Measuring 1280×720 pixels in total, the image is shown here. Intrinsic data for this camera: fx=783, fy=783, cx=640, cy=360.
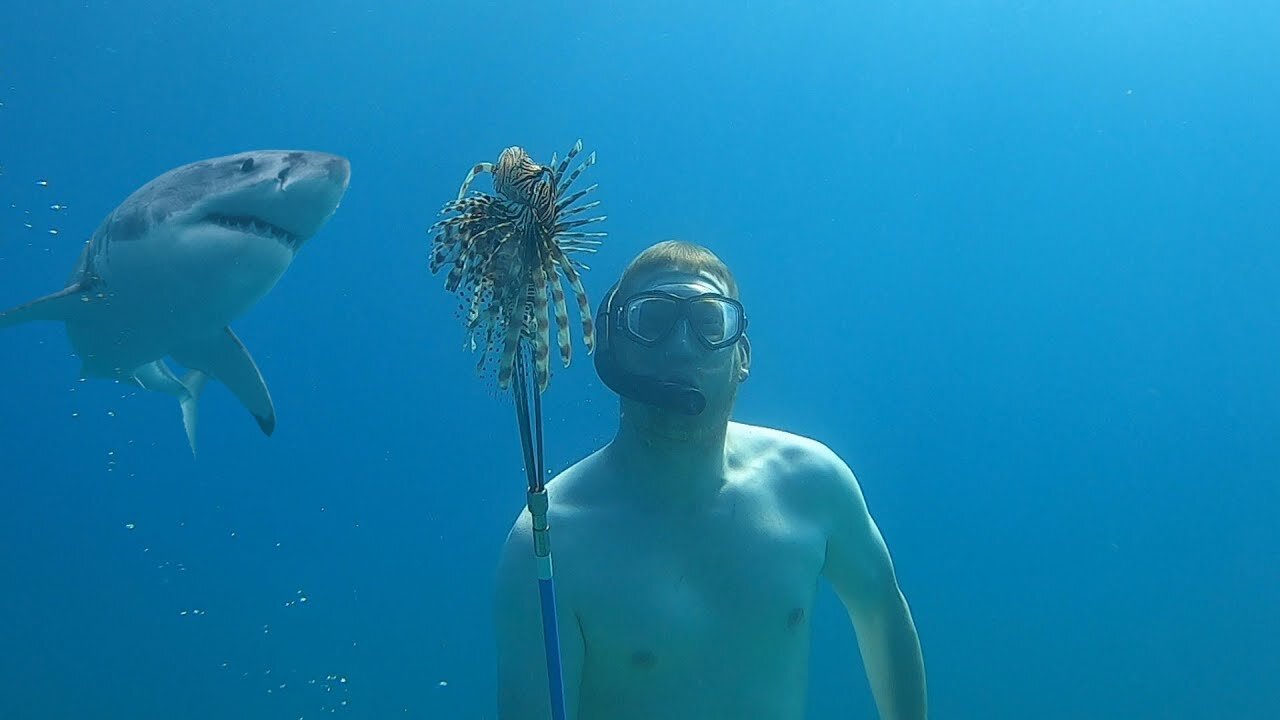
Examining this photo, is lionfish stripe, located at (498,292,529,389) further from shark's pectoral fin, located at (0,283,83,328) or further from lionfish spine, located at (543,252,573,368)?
shark's pectoral fin, located at (0,283,83,328)

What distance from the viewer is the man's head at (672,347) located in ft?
6.69

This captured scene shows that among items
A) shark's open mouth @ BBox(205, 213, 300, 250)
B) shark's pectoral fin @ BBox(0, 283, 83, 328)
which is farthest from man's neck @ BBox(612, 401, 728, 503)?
shark's pectoral fin @ BBox(0, 283, 83, 328)

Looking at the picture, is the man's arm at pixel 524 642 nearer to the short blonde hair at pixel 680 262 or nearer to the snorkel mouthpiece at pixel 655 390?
the snorkel mouthpiece at pixel 655 390

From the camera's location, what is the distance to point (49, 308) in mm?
4973

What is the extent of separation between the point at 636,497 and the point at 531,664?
53cm

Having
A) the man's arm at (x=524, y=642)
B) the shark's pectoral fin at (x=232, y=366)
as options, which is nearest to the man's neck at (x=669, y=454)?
the man's arm at (x=524, y=642)

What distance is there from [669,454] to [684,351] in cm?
A: 28

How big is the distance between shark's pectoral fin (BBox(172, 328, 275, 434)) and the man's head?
4.52 m

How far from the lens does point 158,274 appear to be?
475 centimetres

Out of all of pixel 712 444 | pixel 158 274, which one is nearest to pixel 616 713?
pixel 712 444

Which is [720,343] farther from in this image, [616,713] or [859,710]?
[859,710]

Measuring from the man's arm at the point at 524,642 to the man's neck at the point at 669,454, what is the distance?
15.0 inches

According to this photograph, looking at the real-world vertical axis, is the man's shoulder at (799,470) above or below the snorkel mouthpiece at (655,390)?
below

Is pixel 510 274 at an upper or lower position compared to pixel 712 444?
upper
